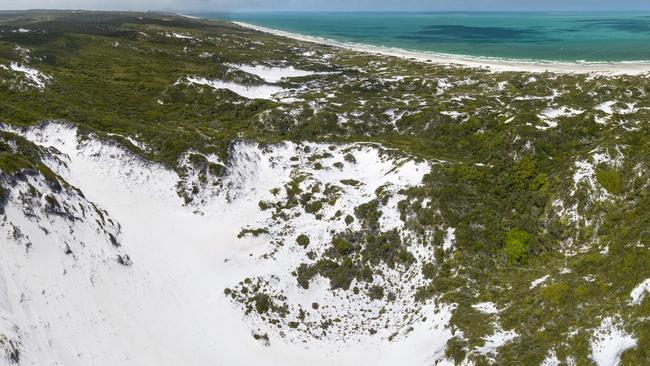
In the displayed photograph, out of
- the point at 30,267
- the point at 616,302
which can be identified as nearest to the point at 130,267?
the point at 30,267

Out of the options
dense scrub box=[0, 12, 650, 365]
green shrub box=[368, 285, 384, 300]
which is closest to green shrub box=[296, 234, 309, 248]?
dense scrub box=[0, 12, 650, 365]

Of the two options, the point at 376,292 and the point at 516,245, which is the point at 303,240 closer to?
the point at 376,292

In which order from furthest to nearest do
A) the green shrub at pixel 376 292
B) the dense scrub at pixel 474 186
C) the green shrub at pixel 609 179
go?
the green shrub at pixel 609 179
the green shrub at pixel 376 292
the dense scrub at pixel 474 186

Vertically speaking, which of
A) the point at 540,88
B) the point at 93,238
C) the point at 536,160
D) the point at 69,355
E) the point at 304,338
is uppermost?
the point at 540,88

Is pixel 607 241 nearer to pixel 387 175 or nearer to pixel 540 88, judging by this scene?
pixel 387 175

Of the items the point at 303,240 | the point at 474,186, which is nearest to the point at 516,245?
the point at 474,186

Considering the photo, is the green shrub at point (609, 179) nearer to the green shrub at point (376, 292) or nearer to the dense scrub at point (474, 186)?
the dense scrub at point (474, 186)

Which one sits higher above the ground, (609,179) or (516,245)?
(609,179)

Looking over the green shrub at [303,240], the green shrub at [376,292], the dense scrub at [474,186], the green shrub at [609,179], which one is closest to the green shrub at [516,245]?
the dense scrub at [474,186]

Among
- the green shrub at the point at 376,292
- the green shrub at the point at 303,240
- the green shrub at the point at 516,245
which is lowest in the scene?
the green shrub at the point at 376,292

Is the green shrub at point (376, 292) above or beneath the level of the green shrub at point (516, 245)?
beneath

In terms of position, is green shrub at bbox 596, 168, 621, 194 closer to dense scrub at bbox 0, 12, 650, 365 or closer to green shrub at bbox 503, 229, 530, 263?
dense scrub at bbox 0, 12, 650, 365
